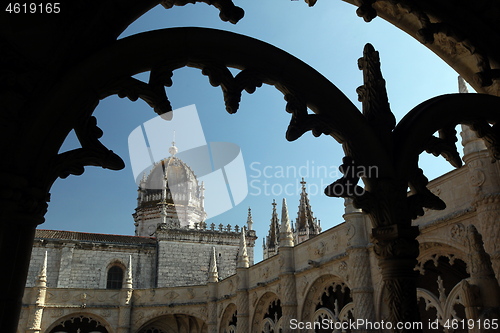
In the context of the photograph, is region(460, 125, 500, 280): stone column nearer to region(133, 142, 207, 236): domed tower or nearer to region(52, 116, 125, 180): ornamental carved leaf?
region(52, 116, 125, 180): ornamental carved leaf

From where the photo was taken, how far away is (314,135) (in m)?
2.94

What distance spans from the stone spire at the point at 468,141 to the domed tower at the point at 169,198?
25.3 metres

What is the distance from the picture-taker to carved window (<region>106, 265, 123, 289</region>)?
86.8 ft

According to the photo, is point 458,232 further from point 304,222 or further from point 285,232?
point 304,222

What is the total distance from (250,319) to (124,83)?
621 inches

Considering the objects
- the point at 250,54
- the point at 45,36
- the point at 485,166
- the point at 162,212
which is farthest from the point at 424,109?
the point at 162,212

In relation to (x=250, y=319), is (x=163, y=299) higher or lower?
higher

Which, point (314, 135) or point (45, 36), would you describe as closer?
point (45, 36)

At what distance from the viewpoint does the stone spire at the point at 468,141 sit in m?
8.12

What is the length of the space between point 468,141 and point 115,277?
76.6 feet

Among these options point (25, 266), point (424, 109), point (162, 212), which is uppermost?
point (162, 212)

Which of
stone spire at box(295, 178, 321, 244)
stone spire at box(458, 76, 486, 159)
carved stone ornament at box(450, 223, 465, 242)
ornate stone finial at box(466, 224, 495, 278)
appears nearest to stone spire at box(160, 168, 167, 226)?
stone spire at box(295, 178, 321, 244)

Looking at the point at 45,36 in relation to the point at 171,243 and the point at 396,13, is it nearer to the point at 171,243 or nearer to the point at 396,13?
the point at 396,13

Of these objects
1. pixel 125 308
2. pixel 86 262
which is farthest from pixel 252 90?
pixel 86 262
